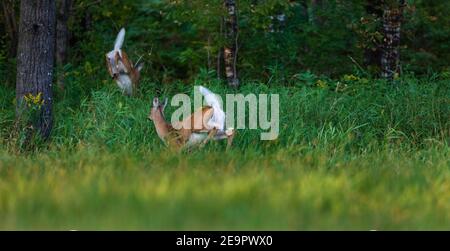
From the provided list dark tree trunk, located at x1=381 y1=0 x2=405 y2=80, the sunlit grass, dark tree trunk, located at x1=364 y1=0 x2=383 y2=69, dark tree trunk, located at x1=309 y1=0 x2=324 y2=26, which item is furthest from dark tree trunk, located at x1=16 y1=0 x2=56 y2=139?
dark tree trunk, located at x1=309 y1=0 x2=324 y2=26

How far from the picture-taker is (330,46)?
15.4m

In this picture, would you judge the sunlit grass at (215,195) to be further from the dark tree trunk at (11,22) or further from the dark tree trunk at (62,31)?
the dark tree trunk at (11,22)

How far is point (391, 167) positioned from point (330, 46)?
740 centimetres

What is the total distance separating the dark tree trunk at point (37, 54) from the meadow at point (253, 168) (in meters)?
0.34

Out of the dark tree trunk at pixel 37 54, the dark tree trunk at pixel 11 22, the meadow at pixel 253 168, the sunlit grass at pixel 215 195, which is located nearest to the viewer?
the sunlit grass at pixel 215 195

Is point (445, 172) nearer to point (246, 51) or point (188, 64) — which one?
point (246, 51)

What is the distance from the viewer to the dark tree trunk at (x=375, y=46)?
46.1 feet

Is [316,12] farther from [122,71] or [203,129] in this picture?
[203,129]

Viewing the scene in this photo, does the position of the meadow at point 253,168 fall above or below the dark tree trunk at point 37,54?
below

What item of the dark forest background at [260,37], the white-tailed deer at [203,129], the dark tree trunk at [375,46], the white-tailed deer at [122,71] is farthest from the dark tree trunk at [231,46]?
the white-tailed deer at [203,129]

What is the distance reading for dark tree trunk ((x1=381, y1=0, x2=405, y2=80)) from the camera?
1322cm

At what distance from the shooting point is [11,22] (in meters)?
15.7
